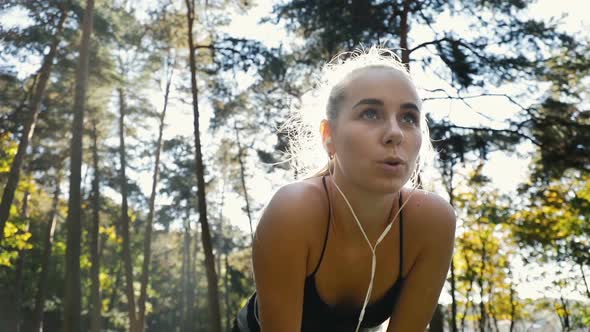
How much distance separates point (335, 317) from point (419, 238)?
1.68 feet

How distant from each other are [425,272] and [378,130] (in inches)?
29.0

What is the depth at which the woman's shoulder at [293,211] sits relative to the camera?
1.89 meters

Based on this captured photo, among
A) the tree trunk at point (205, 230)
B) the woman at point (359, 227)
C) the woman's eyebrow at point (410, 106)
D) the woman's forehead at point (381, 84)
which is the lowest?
the woman at point (359, 227)

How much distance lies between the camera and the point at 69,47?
17.9 meters

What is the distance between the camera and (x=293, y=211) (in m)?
1.91

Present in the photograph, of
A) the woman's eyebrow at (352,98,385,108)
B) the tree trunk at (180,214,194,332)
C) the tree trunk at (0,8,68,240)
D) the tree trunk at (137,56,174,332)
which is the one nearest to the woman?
the woman's eyebrow at (352,98,385,108)

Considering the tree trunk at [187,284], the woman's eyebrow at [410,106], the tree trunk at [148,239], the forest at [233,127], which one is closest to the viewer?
the woman's eyebrow at [410,106]

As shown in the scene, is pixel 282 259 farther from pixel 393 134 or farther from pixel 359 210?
pixel 393 134

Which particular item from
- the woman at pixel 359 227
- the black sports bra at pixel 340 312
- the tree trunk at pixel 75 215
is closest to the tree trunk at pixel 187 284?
the tree trunk at pixel 75 215

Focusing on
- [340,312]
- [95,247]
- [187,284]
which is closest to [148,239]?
[95,247]

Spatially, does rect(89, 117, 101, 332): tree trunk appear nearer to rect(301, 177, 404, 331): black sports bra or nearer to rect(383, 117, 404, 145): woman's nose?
rect(301, 177, 404, 331): black sports bra

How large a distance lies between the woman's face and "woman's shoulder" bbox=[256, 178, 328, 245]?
167 mm

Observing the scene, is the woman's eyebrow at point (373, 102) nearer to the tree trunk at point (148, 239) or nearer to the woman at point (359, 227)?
the woman at point (359, 227)

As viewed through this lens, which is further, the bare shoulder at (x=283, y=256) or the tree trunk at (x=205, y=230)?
the tree trunk at (x=205, y=230)
